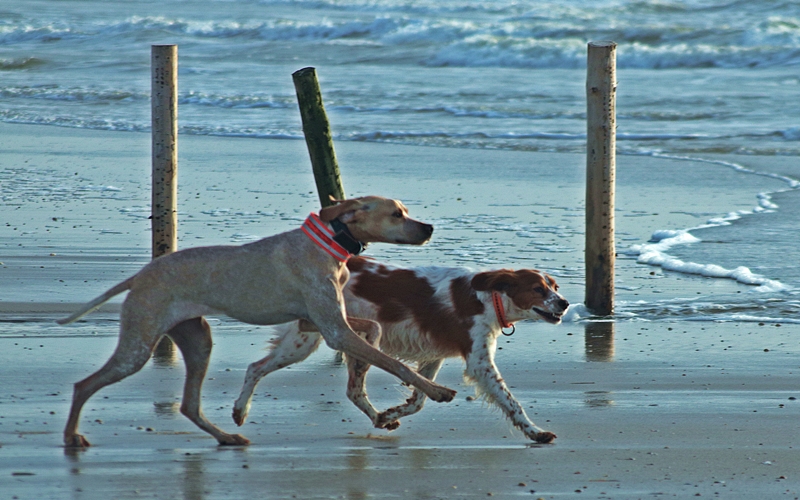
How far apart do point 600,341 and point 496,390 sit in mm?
2231

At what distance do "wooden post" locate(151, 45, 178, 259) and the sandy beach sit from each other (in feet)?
2.73

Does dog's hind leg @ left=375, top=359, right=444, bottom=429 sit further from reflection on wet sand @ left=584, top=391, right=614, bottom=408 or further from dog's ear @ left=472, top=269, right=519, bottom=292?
reflection on wet sand @ left=584, top=391, right=614, bottom=408

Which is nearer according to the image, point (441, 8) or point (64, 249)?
point (64, 249)

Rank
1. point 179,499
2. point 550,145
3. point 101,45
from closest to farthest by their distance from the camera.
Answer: point 179,499 < point 550,145 < point 101,45

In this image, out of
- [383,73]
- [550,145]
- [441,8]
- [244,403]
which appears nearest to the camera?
[244,403]

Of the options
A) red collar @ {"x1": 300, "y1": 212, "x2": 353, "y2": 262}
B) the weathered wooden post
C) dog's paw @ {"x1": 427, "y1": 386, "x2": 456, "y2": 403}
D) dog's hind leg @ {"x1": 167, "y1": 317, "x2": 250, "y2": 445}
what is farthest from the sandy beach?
red collar @ {"x1": 300, "y1": 212, "x2": 353, "y2": 262}

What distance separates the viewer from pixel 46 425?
5504mm

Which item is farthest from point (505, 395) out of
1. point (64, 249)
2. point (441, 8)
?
point (441, 8)

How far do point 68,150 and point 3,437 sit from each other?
42.5 ft

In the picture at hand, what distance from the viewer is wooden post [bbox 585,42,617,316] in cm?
841

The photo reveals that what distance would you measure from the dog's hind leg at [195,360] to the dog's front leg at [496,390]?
51.5 inches

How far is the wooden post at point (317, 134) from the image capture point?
26.1 feet

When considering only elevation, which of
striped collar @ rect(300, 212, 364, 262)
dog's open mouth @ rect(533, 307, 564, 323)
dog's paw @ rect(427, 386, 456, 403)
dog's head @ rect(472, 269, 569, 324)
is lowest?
dog's paw @ rect(427, 386, 456, 403)

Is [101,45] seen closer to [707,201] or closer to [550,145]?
[550,145]
